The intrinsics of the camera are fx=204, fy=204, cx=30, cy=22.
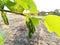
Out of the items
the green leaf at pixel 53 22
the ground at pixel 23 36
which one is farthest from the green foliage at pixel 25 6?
the ground at pixel 23 36

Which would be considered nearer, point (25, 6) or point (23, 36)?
point (25, 6)

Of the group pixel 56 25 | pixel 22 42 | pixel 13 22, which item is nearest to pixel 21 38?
pixel 22 42

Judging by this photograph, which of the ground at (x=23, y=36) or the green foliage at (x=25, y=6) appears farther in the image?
the ground at (x=23, y=36)

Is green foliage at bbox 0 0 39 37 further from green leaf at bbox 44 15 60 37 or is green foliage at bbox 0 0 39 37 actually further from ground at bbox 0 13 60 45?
ground at bbox 0 13 60 45

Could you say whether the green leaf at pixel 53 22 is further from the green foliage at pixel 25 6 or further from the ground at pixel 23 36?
the ground at pixel 23 36

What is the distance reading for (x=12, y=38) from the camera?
208cm

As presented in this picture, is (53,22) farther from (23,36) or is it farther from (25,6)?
(23,36)

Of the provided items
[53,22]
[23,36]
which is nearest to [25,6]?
[53,22]

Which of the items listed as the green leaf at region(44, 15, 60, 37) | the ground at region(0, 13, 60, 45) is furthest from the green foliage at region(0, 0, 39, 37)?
the ground at region(0, 13, 60, 45)

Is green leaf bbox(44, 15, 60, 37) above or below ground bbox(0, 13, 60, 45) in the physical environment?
Answer: above

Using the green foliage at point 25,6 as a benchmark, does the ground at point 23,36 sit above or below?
below

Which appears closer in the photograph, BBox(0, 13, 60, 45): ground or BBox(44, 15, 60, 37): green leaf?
BBox(44, 15, 60, 37): green leaf

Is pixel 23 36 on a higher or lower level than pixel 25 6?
lower

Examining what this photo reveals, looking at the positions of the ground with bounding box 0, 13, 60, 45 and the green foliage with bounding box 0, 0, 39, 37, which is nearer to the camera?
the green foliage with bounding box 0, 0, 39, 37
